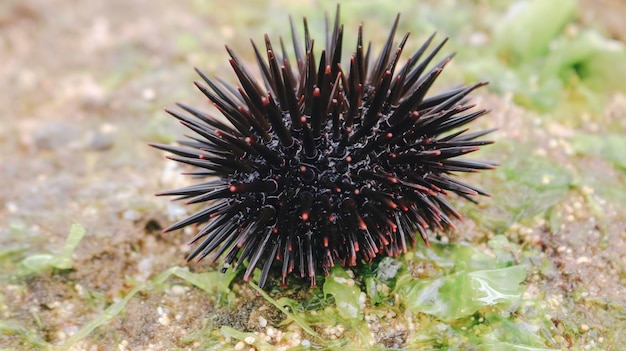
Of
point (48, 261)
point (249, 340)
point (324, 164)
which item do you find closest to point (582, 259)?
point (324, 164)

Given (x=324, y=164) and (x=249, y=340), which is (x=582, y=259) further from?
(x=249, y=340)

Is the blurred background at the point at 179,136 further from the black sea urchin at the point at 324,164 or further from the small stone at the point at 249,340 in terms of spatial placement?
the black sea urchin at the point at 324,164

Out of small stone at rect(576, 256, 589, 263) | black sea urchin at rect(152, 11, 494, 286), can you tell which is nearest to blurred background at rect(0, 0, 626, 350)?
small stone at rect(576, 256, 589, 263)

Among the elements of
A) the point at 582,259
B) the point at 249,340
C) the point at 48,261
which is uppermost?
the point at 582,259

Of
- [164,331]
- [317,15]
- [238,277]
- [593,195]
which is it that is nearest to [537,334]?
[593,195]

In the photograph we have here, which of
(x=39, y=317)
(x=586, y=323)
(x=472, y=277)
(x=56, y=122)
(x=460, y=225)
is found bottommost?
(x=39, y=317)

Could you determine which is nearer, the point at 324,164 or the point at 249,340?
the point at 324,164

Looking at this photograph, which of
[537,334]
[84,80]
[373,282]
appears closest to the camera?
[537,334]

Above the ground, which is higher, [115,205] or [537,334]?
[115,205]

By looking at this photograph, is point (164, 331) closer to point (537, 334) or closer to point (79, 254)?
point (79, 254)
